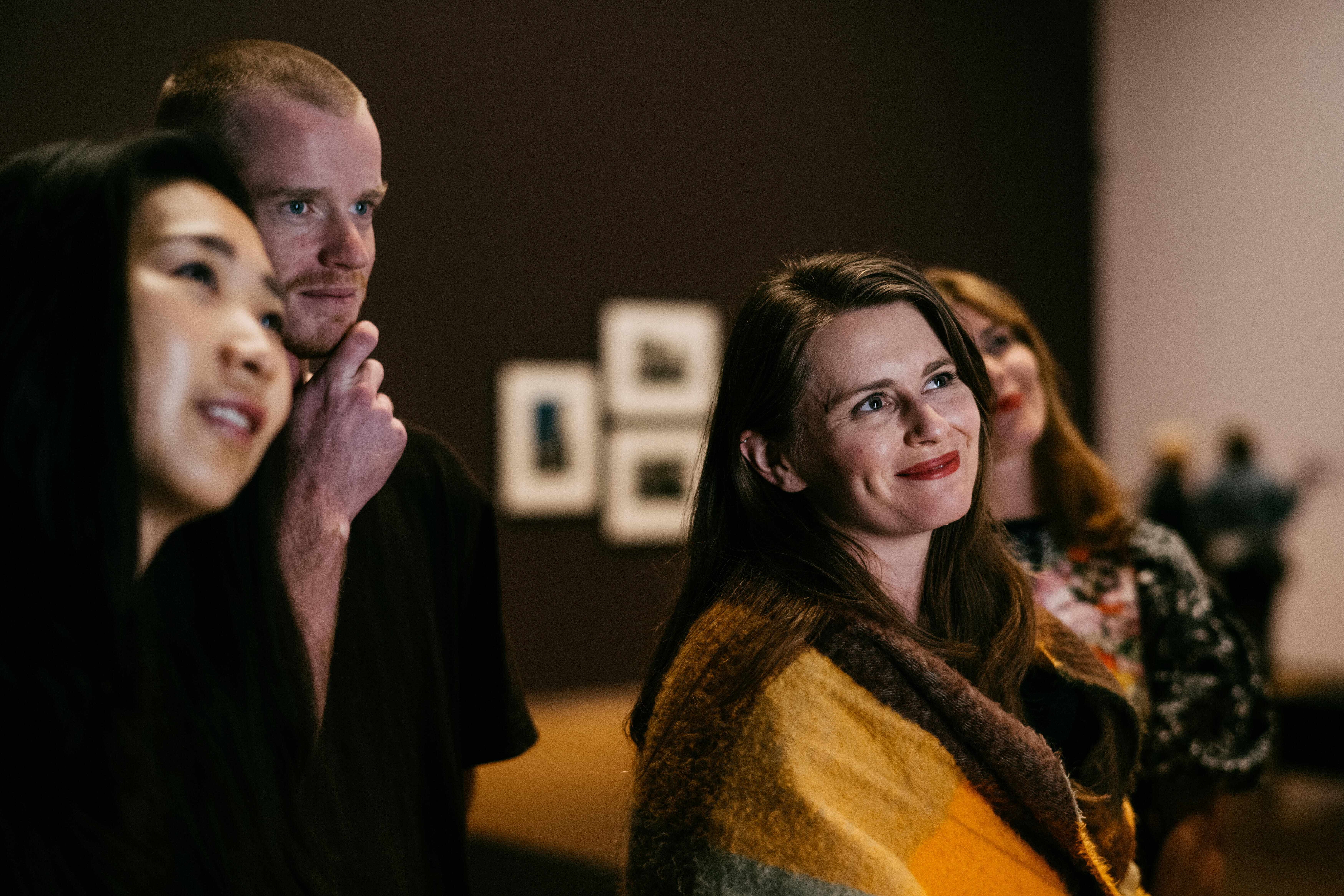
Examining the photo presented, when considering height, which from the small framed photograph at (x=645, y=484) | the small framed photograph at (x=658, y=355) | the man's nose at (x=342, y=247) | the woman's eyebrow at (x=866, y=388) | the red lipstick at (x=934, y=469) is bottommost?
the small framed photograph at (x=645, y=484)

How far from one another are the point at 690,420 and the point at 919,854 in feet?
17.4

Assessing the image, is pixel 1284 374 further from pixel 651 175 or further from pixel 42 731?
pixel 42 731

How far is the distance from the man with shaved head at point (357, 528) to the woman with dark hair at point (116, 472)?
0.24 metres

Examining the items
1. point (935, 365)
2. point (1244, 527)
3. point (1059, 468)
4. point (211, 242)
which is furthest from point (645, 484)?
point (211, 242)

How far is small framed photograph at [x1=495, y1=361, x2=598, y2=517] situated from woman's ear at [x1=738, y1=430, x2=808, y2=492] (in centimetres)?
438

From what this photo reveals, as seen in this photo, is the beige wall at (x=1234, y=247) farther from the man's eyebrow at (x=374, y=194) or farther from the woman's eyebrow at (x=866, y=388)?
the man's eyebrow at (x=374, y=194)

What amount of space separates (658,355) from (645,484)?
27.8 inches

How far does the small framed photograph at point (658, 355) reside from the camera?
6.39 m

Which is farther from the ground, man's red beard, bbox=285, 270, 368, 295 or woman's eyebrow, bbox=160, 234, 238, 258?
woman's eyebrow, bbox=160, 234, 238, 258

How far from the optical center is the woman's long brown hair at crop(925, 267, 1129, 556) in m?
2.25

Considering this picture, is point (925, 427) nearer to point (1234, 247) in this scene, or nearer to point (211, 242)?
point (211, 242)

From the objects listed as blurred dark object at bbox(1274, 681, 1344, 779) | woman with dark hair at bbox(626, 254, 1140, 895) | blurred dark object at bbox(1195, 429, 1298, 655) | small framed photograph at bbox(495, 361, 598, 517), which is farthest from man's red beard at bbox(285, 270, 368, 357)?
blurred dark object at bbox(1195, 429, 1298, 655)

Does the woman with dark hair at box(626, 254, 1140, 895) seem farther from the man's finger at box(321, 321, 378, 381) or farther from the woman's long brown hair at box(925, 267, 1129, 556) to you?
the man's finger at box(321, 321, 378, 381)

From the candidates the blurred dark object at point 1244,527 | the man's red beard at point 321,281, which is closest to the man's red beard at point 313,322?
the man's red beard at point 321,281
